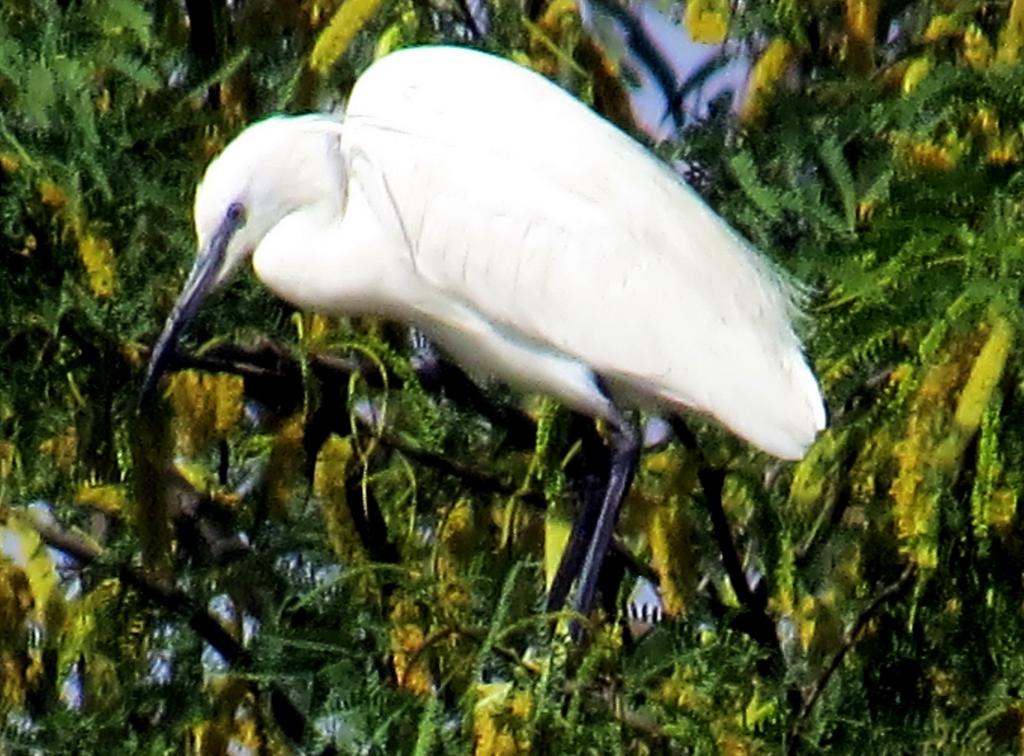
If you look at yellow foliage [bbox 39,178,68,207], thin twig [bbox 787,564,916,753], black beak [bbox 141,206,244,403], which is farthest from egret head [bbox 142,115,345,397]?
thin twig [bbox 787,564,916,753]

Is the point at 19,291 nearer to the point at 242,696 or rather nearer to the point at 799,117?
the point at 242,696

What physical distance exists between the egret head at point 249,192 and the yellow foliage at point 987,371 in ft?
2.05

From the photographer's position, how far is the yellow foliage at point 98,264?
1629 mm

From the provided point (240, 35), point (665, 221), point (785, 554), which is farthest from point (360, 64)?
point (785, 554)

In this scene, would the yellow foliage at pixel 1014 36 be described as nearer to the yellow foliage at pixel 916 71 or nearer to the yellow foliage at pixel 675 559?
the yellow foliage at pixel 916 71

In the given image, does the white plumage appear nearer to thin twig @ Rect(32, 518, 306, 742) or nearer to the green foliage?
the green foliage

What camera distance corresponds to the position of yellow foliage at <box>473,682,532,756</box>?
137 cm

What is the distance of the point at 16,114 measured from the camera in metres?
1.64

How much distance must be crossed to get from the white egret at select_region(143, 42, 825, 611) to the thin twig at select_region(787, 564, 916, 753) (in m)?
0.13

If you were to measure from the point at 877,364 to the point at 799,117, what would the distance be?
13.2 inches

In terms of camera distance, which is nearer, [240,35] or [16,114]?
[16,114]

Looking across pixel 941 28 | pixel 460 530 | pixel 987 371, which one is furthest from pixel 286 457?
pixel 987 371

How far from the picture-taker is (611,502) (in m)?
2.01

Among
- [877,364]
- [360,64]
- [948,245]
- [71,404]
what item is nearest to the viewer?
[948,245]
